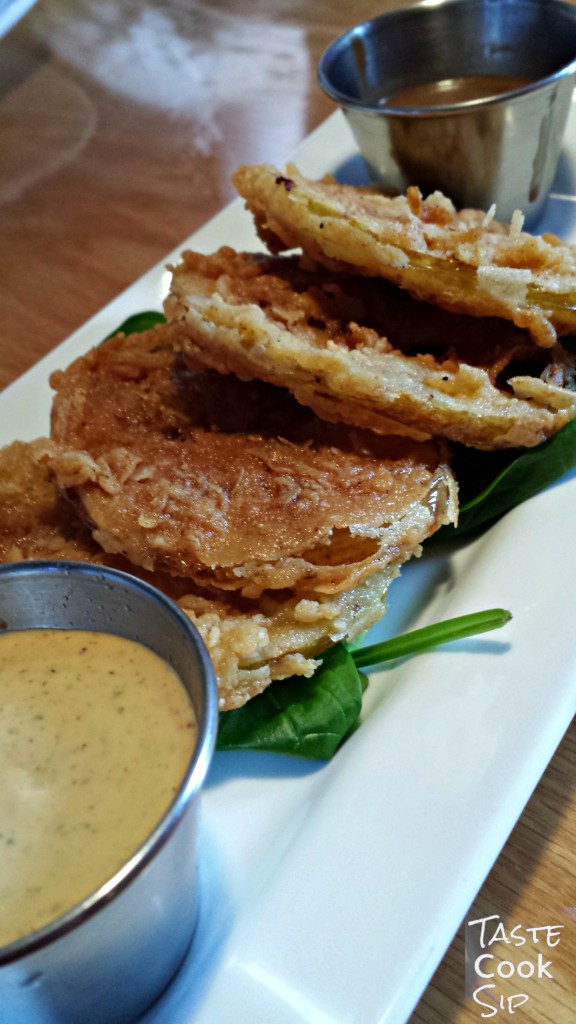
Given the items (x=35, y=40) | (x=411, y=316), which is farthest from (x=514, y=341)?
(x=35, y=40)

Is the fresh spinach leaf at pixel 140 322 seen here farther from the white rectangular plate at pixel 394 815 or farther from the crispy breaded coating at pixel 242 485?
the white rectangular plate at pixel 394 815

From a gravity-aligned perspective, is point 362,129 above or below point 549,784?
above

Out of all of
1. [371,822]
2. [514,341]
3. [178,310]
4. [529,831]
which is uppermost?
[178,310]

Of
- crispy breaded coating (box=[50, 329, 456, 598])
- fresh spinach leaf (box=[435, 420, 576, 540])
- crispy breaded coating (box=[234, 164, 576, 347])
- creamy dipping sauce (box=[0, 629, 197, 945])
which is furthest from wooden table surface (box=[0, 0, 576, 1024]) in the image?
creamy dipping sauce (box=[0, 629, 197, 945])

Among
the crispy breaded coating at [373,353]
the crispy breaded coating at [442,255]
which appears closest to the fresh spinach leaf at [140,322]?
the crispy breaded coating at [373,353]

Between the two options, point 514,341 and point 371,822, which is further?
point 514,341

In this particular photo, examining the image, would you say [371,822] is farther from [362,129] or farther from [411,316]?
[362,129]

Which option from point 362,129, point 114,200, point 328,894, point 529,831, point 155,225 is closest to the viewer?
point 328,894
